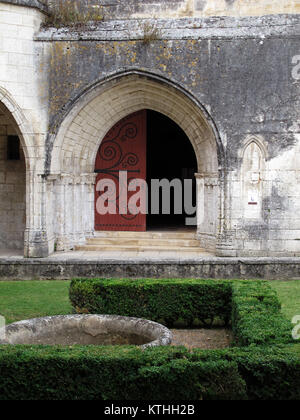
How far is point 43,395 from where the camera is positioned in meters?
5.48

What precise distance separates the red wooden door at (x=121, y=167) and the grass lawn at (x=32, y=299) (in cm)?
315

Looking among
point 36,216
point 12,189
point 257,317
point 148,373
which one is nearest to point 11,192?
point 12,189

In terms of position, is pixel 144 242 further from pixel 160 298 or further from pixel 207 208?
pixel 160 298

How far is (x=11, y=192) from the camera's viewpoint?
13992 millimetres

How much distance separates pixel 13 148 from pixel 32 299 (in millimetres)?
4847

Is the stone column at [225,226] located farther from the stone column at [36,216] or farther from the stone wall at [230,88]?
the stone column at [36,216]

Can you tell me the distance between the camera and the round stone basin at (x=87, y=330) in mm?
6773

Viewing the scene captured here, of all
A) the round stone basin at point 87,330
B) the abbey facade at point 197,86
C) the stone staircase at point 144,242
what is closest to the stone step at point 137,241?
the stone staircase at point 144,242

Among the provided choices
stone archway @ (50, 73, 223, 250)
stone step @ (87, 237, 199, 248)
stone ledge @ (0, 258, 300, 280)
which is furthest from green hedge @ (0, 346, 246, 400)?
stone step @ (87, 237, 199, 248)

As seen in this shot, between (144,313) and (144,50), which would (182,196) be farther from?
(144,313)

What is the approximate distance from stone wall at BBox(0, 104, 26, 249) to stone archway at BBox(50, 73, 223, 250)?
3.90ft

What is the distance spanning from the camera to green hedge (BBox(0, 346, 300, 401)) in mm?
5336

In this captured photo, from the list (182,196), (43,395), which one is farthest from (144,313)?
(182,196)
